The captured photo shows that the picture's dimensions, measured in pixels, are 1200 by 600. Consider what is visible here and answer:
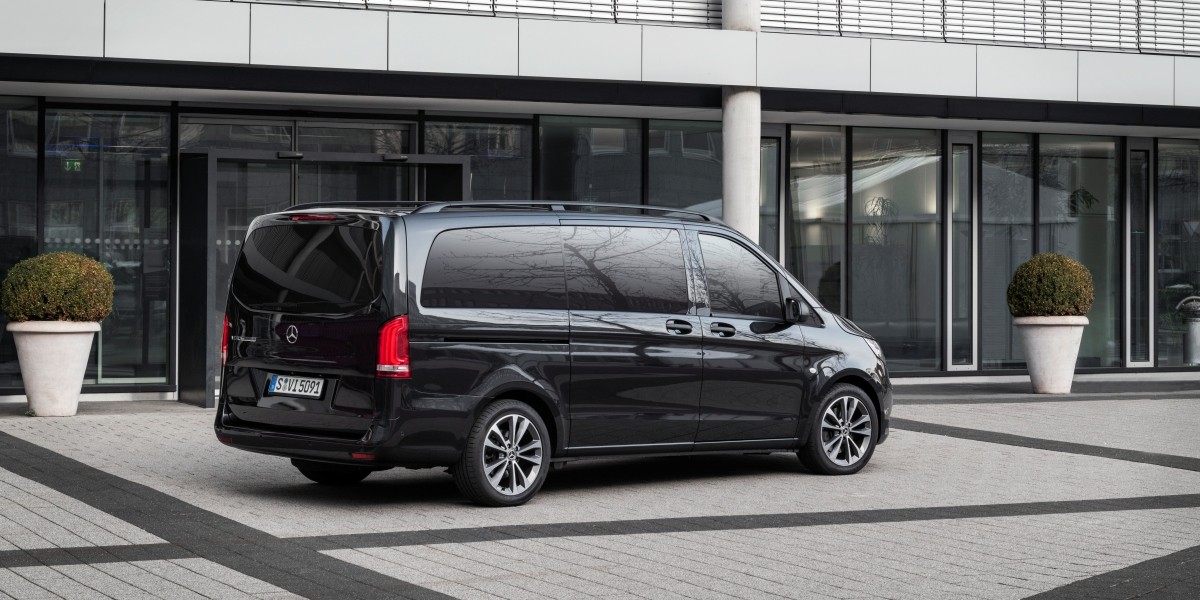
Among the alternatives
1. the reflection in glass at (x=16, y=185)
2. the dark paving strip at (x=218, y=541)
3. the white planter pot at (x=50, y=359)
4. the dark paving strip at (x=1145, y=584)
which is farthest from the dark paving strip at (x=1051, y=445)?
the reflection in glass at (x=16, y=185)

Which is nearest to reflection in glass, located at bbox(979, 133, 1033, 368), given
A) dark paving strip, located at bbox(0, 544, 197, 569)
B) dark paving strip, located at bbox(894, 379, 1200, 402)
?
dark paving strip, located at bbox(894, 379, 1200, 402)

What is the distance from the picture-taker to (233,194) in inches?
652

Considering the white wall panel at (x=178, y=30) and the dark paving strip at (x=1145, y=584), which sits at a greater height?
the white wall panel at (x=178, y=30)

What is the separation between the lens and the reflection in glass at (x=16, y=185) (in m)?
15.9

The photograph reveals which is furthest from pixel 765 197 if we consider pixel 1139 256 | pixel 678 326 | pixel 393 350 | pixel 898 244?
pixel 393 350

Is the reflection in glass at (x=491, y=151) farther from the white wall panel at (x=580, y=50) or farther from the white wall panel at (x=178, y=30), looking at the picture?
the white wall panel at (x=178, y=30)

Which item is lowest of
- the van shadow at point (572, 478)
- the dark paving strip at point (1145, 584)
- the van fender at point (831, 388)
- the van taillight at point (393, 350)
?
the dark paving strip at point (1145, 584)

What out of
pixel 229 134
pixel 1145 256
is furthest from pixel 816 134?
pixel 229 134

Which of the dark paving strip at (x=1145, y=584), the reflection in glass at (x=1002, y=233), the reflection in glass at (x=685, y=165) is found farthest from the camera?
the reflection in glass at (x=1002, y=233)

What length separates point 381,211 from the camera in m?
8.87

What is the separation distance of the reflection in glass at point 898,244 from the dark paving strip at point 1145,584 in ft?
40.3

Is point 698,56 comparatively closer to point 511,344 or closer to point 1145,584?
point 511,344

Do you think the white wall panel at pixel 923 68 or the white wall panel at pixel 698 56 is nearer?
the white wall panel at pixel 698 56

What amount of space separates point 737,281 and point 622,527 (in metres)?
2.55
